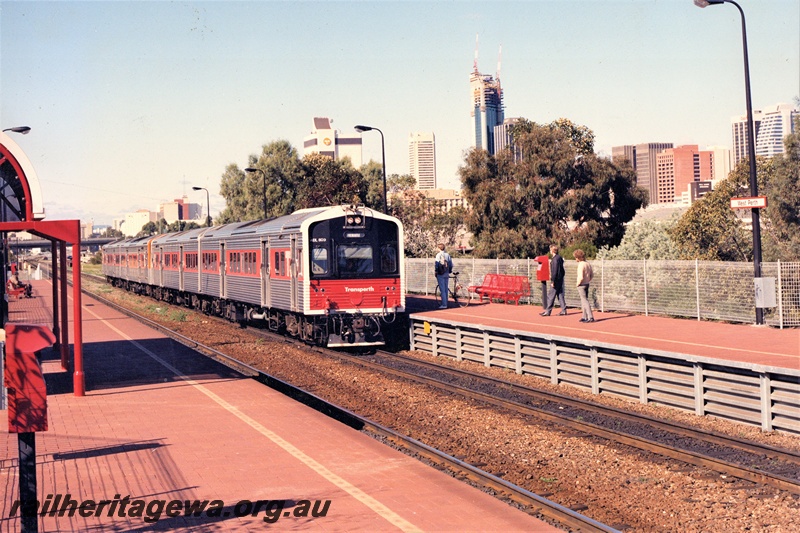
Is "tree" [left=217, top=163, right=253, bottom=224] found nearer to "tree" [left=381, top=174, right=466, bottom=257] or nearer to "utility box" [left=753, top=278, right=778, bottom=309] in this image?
"tree" [left=381, top=174, right=466, bottom=257]

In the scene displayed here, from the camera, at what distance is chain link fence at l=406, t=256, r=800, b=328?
2130cm

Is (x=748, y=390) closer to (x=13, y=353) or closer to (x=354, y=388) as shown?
(x=354, y=388)

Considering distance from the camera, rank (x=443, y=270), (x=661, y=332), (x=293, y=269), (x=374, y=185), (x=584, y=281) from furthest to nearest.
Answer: (x=374, y=185)
(x=443, y=270)
(x=293, y=269)
(x=584, y=281)
(x=661, y=332)

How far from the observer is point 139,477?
9.77m

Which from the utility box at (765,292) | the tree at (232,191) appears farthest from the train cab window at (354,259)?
the tree at (232,191)

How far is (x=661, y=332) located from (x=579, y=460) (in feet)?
31.1

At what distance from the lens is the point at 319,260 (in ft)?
73.0

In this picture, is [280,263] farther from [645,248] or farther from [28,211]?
[645,248]

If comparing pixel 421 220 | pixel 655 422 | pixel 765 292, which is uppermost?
pixel 421 220

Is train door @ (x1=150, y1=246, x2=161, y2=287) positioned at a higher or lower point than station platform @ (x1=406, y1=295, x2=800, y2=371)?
higher

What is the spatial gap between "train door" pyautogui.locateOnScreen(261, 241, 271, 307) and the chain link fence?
30.4 feet

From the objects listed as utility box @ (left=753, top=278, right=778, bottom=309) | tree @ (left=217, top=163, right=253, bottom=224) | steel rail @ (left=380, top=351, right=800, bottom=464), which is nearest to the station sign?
utility box @ (left=753, top=278, right=778, bottom=309)

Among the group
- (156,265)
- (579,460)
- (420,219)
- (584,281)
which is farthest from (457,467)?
(420,219)

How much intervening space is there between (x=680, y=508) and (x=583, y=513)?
1.00 meters
